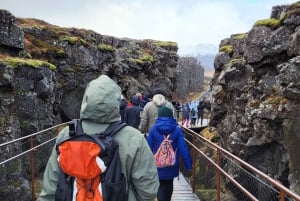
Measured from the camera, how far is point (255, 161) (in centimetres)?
1531

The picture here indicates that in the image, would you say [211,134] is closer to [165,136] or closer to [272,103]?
[272,103]

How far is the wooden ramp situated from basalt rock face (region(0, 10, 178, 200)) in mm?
3609

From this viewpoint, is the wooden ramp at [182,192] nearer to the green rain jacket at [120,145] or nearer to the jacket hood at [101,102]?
the green rain jacket at [120,145]

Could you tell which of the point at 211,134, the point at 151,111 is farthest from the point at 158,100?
the point at 211,134

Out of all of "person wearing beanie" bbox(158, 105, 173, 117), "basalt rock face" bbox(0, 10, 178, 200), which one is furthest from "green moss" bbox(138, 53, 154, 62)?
"person wearing beanie" bbox(158, 105, 173, 117)

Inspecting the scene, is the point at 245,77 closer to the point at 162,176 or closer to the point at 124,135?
the point at 162,176

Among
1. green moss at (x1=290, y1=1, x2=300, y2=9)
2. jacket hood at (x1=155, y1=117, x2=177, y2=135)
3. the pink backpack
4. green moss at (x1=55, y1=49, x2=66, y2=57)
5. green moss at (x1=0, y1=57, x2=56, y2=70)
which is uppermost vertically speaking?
green moss at (x1=290, y1=1, x2=300, y2=9)

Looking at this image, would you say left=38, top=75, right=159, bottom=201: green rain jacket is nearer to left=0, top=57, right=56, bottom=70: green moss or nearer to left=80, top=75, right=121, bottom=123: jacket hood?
left=80, top=75, right=121, bottom=123: jacket hood

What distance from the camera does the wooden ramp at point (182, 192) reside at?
876 cm

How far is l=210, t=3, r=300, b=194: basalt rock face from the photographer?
12.8m

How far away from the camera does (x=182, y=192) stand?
927cm

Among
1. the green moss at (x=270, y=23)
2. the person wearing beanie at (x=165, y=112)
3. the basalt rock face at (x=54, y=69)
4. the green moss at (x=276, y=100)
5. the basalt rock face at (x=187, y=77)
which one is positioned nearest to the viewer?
the person wearing beanie at (x=165, y=112)

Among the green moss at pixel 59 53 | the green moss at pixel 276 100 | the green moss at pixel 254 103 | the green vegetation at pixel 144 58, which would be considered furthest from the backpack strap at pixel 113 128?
the green vegetation at pixel 144 58

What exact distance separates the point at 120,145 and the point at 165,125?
10.8 ft
